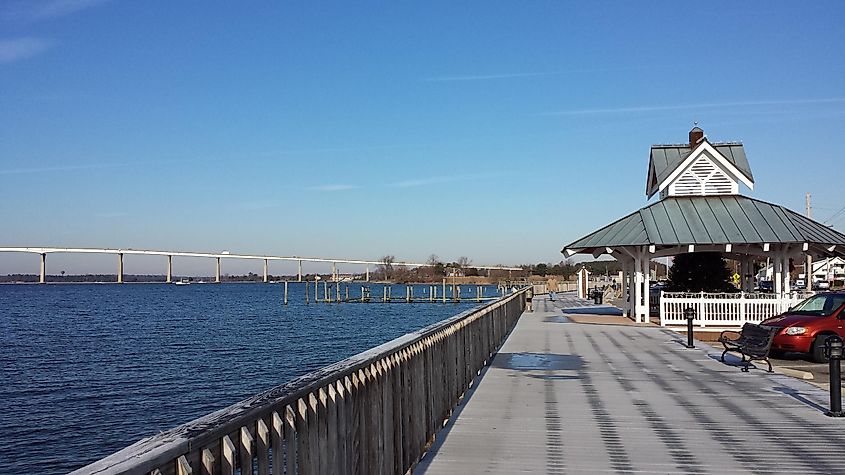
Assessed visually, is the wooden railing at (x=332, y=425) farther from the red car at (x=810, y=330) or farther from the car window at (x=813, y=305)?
the car window at (x=813, y=305)

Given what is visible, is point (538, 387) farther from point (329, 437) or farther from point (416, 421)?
point (329, 437)

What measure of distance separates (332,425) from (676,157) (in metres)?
27.1

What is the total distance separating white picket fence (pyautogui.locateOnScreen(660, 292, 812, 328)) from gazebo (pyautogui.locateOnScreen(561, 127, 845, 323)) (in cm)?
46

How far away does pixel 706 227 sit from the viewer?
982 inches

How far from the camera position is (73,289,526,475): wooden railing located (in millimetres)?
2623

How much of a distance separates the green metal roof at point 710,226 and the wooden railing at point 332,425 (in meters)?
17.4

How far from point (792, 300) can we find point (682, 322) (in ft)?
10.7

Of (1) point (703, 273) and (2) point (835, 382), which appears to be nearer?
(2) point (835, 382)

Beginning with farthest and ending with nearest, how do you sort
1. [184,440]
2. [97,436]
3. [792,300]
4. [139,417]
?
[792,300] < [139,417] < [97,436] < [184,440]

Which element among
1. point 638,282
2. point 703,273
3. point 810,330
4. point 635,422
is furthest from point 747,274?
point 635,422

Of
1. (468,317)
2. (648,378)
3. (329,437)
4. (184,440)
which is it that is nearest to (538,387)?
(468,317)

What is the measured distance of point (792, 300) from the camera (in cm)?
2370

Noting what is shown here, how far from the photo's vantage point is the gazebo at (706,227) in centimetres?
2422

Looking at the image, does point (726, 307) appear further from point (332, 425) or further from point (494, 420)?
point (332, 425)
